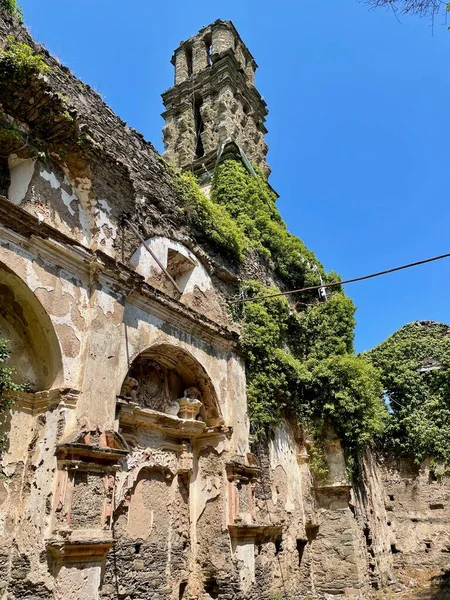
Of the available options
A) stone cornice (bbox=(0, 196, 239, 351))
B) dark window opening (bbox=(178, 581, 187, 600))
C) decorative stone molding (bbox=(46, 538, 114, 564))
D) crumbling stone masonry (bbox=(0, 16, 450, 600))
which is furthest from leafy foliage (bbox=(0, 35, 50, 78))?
dark window opening (bbox=(178, 581, 187, 600))

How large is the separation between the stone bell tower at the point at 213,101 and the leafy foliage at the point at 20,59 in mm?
10209

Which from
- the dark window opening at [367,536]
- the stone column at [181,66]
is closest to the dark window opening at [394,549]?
the dark window opening at [367,536]

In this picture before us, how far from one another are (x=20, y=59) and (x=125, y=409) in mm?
4813

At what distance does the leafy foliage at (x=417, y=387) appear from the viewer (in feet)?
52.3

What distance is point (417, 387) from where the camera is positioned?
56.1ft

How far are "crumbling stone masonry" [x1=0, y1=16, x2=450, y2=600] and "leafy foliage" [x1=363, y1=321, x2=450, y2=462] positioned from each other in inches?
215

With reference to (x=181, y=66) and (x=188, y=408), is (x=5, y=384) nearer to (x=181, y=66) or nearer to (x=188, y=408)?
(x=188, y=408)

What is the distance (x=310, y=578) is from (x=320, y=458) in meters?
2.40

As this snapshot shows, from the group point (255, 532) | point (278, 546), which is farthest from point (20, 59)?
point (278, 546)

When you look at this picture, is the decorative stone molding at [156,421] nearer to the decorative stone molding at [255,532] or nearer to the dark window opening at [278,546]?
the decorative stone molding at [255,532]

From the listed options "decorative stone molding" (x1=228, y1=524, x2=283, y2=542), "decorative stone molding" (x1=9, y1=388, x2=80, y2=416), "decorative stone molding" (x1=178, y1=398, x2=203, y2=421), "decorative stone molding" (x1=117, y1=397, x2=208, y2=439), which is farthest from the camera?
"decorative stone molding" (x1=178, y1=398, x2=203, y2=421)

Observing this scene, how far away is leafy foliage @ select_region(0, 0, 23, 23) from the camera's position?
22.0ft

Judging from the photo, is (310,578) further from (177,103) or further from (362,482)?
(177,103)

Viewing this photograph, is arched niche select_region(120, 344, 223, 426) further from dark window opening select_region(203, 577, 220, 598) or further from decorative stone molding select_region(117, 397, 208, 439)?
dark window opening select_region(203, 577, 220, 598)
